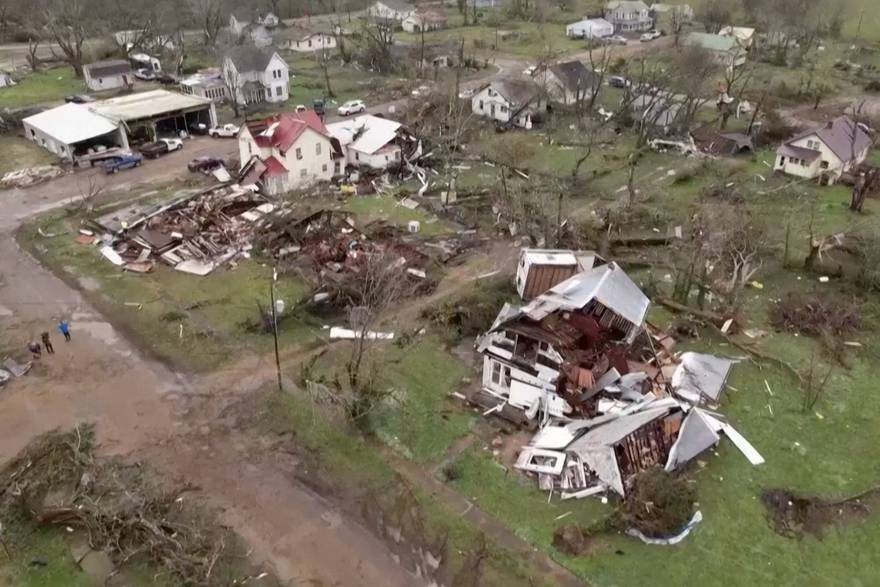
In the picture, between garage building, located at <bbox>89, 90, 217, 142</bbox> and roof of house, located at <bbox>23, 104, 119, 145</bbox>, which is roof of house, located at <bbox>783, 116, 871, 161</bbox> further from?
roof of house, located at <bbox>23, 104, 119, 145</bbox>

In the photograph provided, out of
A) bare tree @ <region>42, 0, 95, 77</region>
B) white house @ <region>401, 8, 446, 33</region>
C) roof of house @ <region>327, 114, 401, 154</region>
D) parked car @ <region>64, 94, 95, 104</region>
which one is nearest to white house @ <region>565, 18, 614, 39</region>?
white house @ <region>401, 8, 446, 33</region>

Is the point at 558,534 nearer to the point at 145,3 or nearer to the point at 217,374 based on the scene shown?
the point at 217,374

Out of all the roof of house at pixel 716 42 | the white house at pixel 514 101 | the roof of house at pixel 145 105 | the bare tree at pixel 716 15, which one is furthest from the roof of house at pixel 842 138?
the bare tree at pixel 716 15

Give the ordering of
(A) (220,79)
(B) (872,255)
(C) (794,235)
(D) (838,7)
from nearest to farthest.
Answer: (B) (872,255) → (C) (794,235) → (A) (220,79) → (D) (838,7)

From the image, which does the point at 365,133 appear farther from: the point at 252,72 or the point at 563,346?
the point at 563,346

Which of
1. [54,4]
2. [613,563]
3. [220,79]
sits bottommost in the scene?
[613,563]

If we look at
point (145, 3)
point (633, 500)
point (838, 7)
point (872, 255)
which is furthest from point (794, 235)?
point (145, 3)

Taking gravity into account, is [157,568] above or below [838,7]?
below
